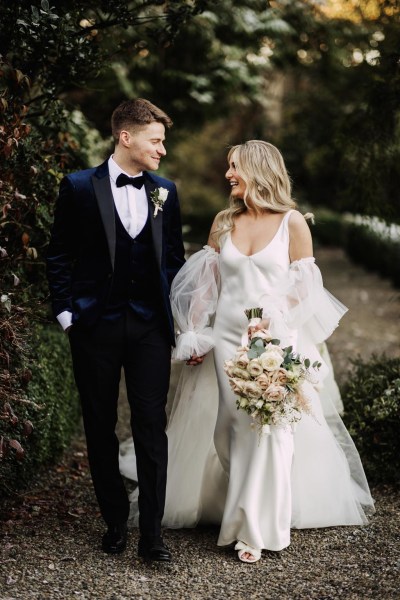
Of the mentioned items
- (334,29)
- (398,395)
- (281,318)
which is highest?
(334,29)

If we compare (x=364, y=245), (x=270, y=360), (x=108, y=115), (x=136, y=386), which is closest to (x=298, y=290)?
(x=270, y=360)

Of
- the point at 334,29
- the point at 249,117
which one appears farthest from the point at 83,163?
the point at 249,117

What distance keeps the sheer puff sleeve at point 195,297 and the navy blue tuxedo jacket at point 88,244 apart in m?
0.28

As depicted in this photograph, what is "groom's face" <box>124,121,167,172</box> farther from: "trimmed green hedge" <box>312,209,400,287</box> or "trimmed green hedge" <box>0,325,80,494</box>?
"trimmed green hedge" <box>312,209,400,287</box>

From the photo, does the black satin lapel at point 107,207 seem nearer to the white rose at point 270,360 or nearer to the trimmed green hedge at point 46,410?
the white rose at point 270,360

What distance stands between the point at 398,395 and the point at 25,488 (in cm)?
253

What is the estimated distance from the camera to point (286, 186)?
161 inches

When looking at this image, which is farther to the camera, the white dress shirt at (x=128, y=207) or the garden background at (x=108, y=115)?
the garden background at (x=108, y=115)

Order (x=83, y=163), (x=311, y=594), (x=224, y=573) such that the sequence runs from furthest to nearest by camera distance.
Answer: (x=83, y=163) < (x=224, y=573) < (x=311, y=594)

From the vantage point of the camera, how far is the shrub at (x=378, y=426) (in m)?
4.88

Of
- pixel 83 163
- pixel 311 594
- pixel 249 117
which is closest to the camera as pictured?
pixel 311 594

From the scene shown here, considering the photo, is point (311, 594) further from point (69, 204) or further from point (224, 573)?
point (69, 204)

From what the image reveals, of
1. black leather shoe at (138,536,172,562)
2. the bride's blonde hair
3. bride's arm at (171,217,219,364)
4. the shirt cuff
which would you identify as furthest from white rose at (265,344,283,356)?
black leather shoe at (138,536,172,562)

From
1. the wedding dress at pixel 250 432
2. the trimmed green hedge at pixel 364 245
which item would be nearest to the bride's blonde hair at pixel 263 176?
the wedding dress at pixel 250 432
